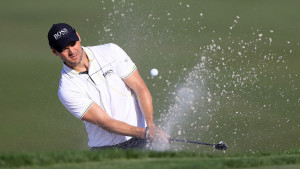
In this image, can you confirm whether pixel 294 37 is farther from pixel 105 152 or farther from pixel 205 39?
pixel 105 152

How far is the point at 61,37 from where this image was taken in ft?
17.5

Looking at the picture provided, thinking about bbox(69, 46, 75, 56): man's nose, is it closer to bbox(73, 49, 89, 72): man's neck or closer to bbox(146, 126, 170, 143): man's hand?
bbox(73, 49, 89, 72): man's neck

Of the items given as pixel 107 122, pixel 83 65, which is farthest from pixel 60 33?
pixel 107 122

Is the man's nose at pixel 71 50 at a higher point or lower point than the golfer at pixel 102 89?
higher

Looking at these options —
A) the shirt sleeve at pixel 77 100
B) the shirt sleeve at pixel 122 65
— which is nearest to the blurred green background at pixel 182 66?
the shirt sleeve at pixel 122 65

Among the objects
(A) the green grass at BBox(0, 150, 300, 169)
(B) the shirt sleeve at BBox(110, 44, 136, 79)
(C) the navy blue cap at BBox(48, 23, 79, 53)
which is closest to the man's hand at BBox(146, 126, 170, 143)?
(B) the shirt sleeve at BBox(110, 44, 136, 79)

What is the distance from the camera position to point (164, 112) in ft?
27.1

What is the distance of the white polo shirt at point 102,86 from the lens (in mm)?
5488

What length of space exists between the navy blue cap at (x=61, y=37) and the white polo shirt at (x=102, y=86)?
22cm

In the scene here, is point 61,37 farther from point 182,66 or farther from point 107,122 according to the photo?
point 182,66

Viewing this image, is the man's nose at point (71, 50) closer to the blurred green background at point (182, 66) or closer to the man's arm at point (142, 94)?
the man's arm at point (142, 94)

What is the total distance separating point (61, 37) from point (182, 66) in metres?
5.26

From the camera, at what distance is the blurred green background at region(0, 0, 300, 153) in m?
8.45

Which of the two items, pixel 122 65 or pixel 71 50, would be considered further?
pixel 122 65
